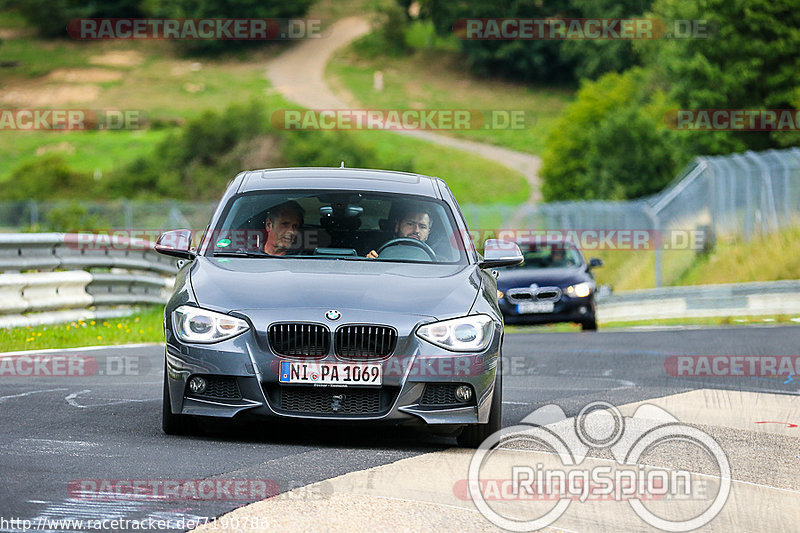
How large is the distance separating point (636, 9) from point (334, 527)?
111 meters

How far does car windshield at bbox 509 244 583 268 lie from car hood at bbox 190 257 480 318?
1424 centimetres

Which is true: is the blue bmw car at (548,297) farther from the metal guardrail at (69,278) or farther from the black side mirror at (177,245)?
the black side mirror at (177,245)

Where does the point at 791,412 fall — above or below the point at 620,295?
above

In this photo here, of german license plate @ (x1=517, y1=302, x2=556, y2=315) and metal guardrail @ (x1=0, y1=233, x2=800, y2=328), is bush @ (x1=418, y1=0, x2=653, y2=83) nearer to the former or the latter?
metal guardrail @ (x1=0, y1=233, x2=800, y2=328)

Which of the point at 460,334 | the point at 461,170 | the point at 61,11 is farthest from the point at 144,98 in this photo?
the point at 460,334

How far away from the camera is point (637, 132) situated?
242 ft

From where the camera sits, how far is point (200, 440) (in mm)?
7832

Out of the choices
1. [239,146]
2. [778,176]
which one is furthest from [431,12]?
[778,176]

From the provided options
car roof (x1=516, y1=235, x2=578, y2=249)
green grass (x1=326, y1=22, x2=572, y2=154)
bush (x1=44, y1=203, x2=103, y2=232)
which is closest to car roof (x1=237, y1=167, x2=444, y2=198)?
car roof (x1=516, y1=235, x2=578, y2=249)

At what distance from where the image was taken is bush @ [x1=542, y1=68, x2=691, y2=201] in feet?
238

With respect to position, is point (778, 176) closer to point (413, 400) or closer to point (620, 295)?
point (620, 295)

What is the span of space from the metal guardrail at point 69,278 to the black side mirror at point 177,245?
19.8ft

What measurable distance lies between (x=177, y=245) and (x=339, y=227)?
39.4 inches

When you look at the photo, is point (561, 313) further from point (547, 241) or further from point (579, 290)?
point (547, 241)
